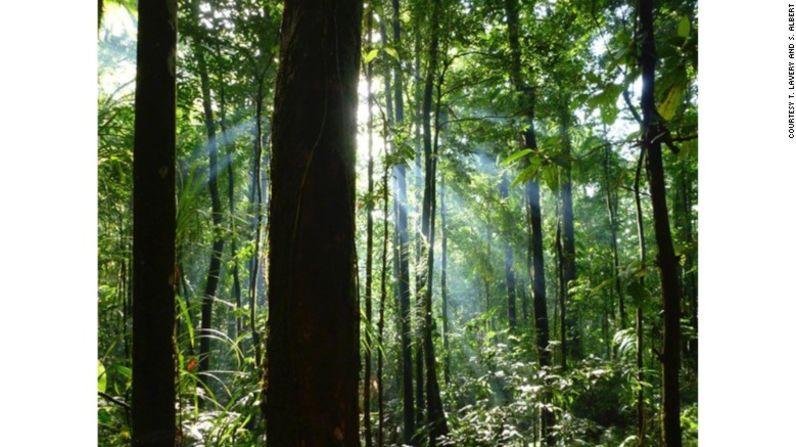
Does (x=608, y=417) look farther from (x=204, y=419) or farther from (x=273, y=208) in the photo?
(x=273, y=208)

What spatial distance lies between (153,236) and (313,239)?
0.63 meters

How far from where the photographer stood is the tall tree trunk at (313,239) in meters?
1.50

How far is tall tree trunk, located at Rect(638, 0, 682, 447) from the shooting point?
1429 millimetres

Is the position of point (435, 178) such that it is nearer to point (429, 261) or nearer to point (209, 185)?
point (429, 261)

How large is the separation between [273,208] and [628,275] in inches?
45.1

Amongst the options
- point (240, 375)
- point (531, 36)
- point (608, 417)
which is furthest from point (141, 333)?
point (608, 417)

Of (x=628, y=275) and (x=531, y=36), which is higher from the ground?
(x=531, y=36)

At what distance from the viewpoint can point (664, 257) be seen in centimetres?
144

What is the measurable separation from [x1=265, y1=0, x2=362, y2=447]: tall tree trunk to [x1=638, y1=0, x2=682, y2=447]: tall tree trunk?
94 cm

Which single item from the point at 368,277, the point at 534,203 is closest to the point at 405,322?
the point at 368,277

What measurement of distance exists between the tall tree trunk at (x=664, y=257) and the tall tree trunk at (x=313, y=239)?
943mm

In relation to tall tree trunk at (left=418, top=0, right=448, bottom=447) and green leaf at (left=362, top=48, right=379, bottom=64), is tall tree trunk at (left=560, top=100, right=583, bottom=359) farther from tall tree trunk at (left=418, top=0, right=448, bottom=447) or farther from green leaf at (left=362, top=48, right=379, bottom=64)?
green leaf at (left=362, top=48, right=379, bottom=64)

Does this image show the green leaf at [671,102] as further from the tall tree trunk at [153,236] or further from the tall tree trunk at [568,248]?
the tall tree trunk at [568,248]

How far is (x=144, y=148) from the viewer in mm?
1741
